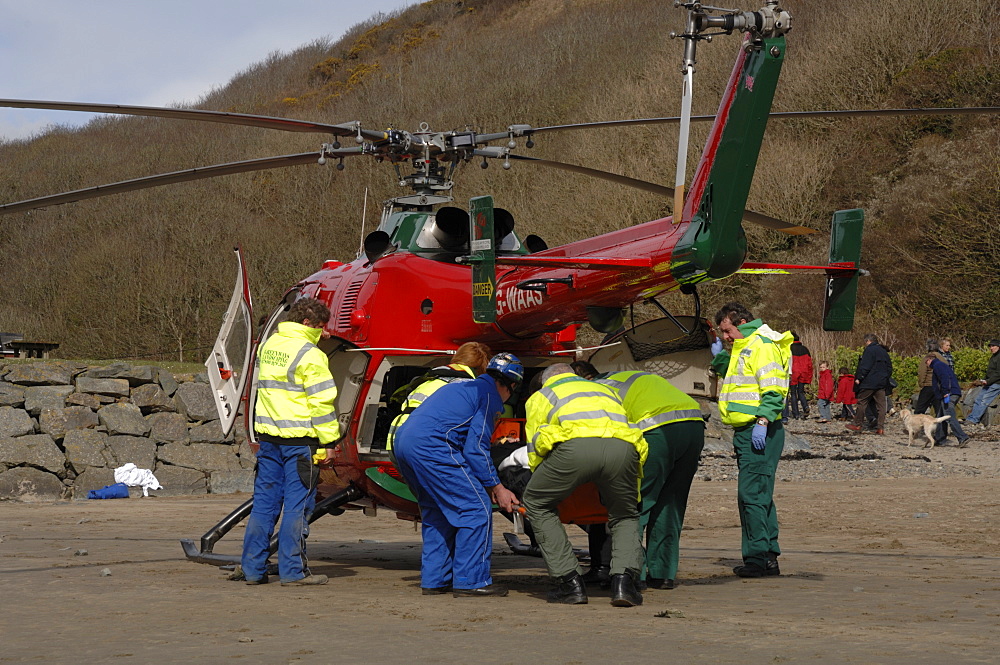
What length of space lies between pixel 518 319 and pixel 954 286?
25.5 m

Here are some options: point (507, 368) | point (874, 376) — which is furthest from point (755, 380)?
point (874, 376)

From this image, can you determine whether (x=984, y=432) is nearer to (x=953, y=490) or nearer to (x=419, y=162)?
(x=953, y=490)

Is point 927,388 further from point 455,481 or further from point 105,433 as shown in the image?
point 105,433

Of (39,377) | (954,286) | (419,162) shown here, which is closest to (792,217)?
(954,286)

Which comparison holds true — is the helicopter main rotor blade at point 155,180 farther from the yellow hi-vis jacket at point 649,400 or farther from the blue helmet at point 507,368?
the yellow hi-vis jacket at point 649,400

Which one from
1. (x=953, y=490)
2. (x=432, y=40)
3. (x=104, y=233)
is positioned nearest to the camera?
(x=953, y=490)

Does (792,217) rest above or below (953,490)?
above

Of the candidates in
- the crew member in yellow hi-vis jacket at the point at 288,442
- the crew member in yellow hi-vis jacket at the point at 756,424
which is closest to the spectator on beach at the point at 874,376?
the crew member in yellow hi-vis jacket at the point at 756,424

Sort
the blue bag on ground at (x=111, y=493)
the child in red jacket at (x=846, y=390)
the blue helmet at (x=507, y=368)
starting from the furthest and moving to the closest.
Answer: the child in red jacket at (x=846, y=390)
the blue bag on ground at (x=111, y=493)
the blue helmet at (x=507, y=368)

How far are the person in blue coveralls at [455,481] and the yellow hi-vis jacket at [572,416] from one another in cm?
44

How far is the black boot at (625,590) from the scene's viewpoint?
252 inches

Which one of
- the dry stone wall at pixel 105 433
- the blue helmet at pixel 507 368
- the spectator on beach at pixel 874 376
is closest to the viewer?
the blue helmet at pixel 507 368

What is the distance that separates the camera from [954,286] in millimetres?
30203

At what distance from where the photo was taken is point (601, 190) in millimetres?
33094
